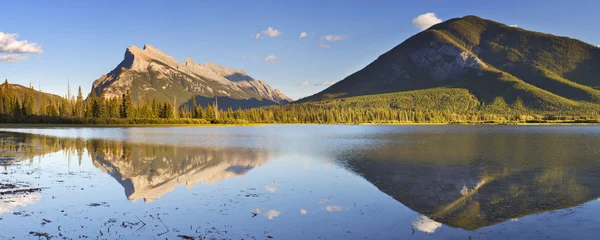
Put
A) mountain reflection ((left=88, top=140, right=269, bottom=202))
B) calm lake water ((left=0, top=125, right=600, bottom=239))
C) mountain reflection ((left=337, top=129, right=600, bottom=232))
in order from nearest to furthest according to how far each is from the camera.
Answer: calm lake water ((left=0, top=125, right=600, bottom=239)) → mountain reflection ((left=337, top=129, right=600, bottom=232)) → mountain reflection ((left=88, top=140, right=269, bottom=202))

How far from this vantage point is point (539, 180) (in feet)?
90.1

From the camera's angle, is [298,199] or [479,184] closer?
[298,199]

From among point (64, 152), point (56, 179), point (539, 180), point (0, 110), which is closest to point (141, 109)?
point (0, 110)

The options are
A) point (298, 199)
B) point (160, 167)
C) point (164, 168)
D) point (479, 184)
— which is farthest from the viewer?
point (160, 167)

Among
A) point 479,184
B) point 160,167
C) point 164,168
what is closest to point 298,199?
point 479,184

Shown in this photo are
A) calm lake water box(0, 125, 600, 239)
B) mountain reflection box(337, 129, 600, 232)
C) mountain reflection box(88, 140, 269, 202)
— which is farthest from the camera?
mountain reflection box(88, 140, 269, 202)

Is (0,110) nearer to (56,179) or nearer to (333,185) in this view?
(56,179)

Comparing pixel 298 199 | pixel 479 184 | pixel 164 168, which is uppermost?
pixel 164 168

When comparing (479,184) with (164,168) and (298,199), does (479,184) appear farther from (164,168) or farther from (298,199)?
(164,168)

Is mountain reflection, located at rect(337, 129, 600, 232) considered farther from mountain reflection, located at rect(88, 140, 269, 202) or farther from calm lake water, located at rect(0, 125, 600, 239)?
mountain reflection, located at rect(88, 140, 269, 202)

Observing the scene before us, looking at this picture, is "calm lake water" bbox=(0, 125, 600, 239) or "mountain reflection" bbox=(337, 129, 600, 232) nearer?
"calm lake water" bbox=(0, 125, 600, 239)

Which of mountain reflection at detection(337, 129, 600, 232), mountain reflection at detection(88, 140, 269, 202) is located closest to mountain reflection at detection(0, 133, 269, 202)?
mountain reflection at detection(88, 140, 269, 202)

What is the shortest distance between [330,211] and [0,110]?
7171 inches

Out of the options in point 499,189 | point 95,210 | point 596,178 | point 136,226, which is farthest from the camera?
point 596,178
